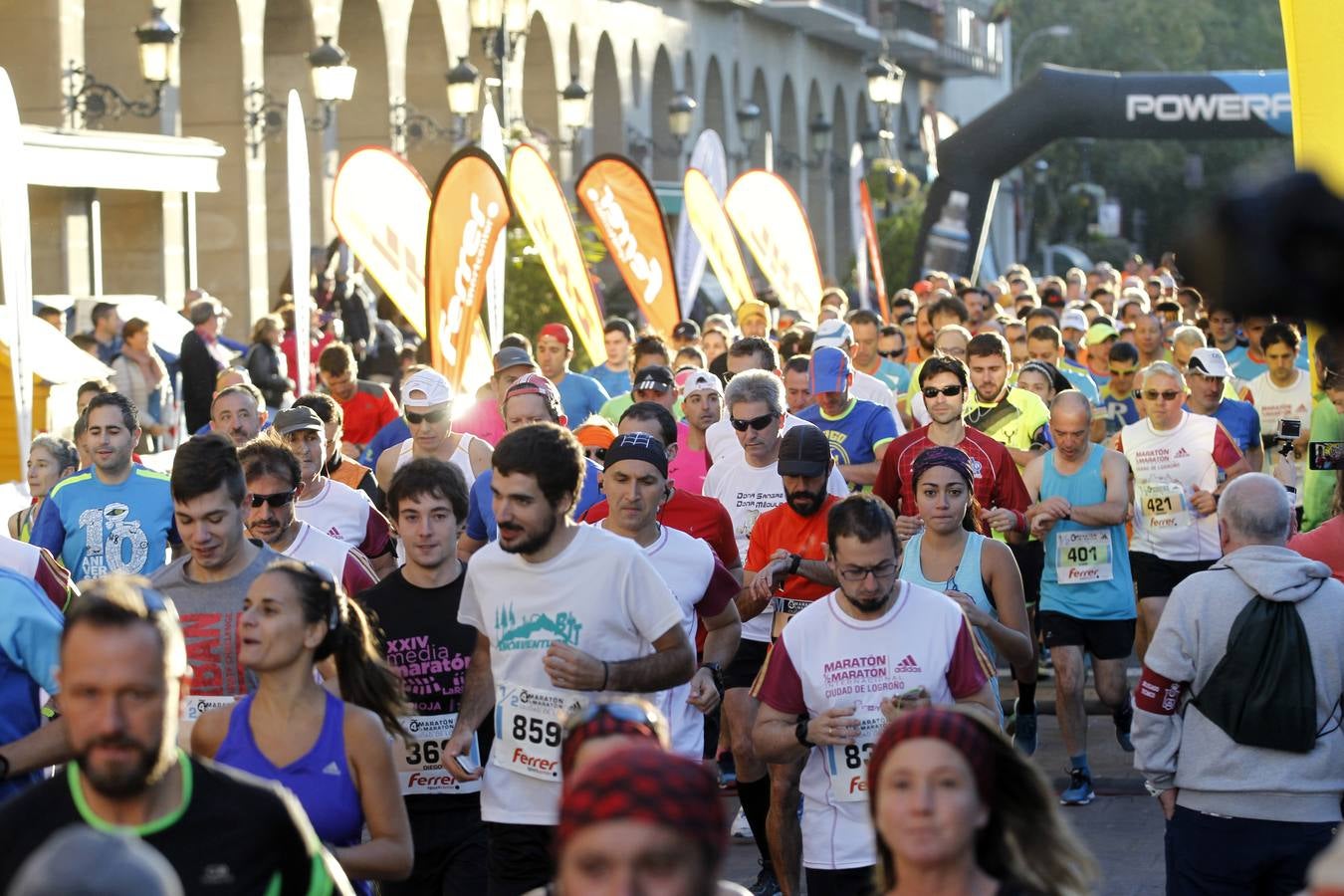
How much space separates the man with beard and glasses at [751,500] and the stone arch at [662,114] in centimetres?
3382

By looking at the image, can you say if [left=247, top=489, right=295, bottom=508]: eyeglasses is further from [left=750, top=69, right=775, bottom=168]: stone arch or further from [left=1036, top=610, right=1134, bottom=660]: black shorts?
[left=750, top=69, right=775, bottom=168]: stone arch

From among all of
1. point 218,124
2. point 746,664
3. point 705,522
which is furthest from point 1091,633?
point 218,124

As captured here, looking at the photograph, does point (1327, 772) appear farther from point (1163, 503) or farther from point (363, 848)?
point (1163, 503)

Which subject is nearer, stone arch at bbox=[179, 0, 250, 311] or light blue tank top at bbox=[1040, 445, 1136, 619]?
light blue tank top at bbox=[1040, 445, 1136, 619]

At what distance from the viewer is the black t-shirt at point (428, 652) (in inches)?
241

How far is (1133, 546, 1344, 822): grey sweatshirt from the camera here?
5930 mm

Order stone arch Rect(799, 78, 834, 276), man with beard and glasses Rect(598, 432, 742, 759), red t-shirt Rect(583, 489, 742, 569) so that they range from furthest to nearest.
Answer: stone arch Rect(799, 78, 834, 276), red t-shirt Rect(583, 489, 742, 569), man with beard and glasses Rect(598, 432, 742, 759)

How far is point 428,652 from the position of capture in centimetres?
614

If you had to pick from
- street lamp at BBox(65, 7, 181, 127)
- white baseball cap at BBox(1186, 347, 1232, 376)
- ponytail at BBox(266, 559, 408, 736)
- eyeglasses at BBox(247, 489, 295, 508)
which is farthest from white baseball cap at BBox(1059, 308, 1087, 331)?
ponytail at BBox(266, 559, 408, 736)

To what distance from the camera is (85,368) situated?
15.3 metres

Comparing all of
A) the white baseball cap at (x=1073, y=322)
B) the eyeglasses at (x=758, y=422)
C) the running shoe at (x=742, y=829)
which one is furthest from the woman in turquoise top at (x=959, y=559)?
the white baseball cap at (x=1073, y=322)

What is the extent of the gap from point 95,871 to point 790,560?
545 centimetres

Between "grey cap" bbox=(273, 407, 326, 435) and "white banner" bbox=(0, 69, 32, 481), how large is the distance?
64.0 inches

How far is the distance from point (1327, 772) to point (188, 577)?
312 centimetres
